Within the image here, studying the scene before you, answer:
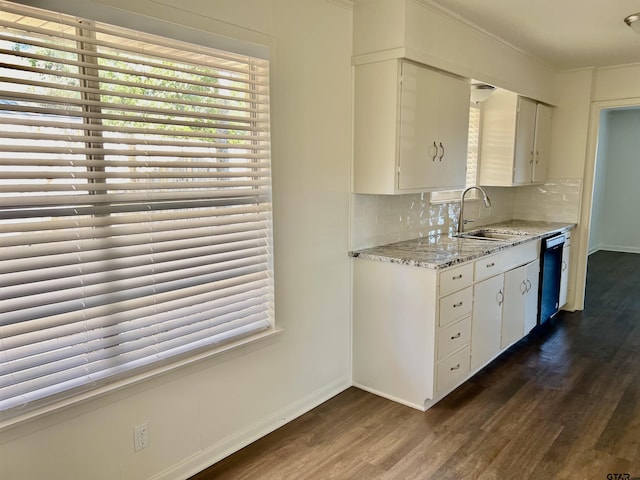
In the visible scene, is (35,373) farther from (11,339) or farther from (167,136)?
(167,136)

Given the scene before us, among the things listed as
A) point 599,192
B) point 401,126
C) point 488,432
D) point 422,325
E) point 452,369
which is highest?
point 401,126

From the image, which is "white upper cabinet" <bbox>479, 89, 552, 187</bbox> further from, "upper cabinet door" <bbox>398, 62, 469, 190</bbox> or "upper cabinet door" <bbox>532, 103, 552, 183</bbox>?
"upper cabinet door" <bbox>398, 62, 469, 190</bbox>

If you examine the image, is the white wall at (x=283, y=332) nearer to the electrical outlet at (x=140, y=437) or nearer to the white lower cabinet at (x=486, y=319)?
the electrical outlet at (x=140, y=437)

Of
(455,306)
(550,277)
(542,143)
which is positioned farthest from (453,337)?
(542,143)

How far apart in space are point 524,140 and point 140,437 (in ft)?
12.9

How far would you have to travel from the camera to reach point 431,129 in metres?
3.07

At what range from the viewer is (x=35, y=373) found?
172cm

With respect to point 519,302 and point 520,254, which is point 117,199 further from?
point 519,302

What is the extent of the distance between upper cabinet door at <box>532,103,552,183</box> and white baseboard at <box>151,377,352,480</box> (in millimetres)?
2944

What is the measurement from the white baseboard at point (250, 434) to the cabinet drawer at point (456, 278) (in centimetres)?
95

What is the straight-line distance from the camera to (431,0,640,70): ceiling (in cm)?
288

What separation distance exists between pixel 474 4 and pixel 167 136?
80.7 inches

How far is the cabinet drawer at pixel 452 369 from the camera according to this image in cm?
292

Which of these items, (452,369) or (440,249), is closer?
(452,369)
